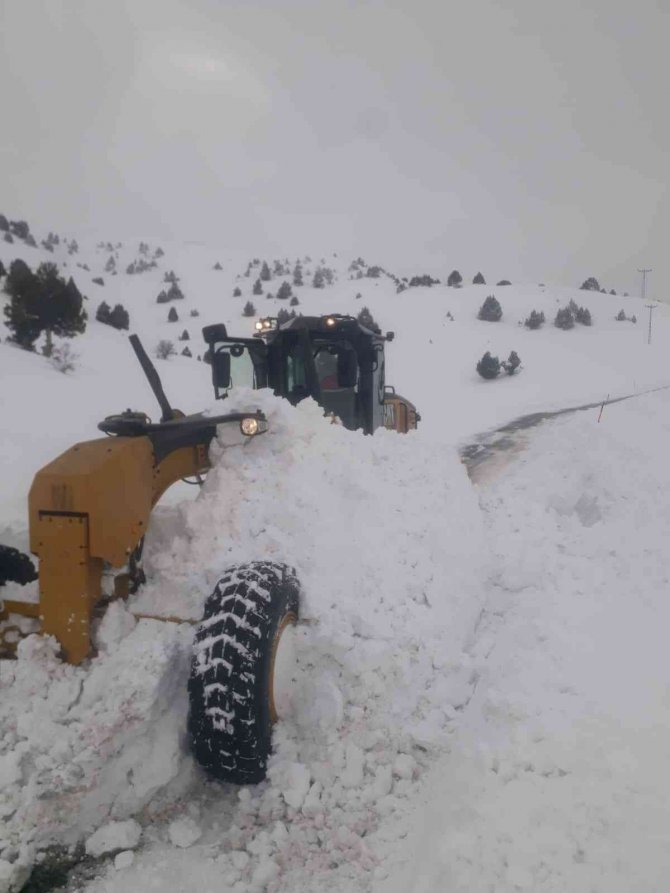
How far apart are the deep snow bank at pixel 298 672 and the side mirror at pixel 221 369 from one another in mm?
1613

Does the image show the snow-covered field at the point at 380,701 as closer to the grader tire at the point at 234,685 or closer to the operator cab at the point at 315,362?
the grader tire at the point at 234,685

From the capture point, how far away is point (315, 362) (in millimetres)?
6516

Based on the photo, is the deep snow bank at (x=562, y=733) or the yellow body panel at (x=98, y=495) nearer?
the deep snow bank at (x=562, y=733)

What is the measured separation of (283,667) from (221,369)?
3836 mm

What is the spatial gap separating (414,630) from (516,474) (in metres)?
6.13

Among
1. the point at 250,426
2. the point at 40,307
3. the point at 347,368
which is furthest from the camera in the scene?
the point at 40,307

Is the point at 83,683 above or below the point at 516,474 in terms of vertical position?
above

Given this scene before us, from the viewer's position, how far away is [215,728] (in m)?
2.90

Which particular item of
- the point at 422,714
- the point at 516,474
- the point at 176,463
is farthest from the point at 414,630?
the point at 516,474

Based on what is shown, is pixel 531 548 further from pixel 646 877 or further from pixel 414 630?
pixel 646 877

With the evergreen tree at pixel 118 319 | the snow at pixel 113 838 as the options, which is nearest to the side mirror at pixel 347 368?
the snow at pixel 113 838

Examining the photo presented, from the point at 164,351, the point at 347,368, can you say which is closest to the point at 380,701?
the point at 347,368

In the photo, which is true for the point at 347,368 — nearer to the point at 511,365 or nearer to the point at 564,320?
the point at 511,365

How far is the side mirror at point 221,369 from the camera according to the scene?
21.0 feet
